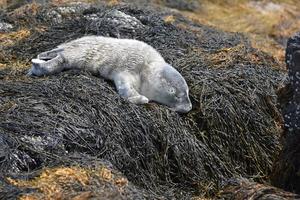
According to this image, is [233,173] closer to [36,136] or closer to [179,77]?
[179,77]

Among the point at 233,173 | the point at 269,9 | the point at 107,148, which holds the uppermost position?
the point at 107,148

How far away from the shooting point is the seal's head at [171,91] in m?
5.93

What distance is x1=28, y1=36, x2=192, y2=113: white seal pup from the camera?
19.5ft

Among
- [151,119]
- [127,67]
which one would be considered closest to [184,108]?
[151,119]

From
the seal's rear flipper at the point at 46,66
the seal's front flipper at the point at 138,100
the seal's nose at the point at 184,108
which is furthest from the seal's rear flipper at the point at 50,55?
the seal's nose at the point at 184,108

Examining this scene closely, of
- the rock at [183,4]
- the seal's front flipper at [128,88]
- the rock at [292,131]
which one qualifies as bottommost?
the rock at [183,4]

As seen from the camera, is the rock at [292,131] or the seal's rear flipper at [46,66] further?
the seal's rear flipper at [46,66]

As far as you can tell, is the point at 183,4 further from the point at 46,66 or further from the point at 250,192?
the point at 250,192

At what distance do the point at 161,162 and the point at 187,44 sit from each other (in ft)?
8.22

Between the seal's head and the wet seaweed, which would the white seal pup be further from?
the wet seaweed

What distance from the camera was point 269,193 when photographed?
4762 mm

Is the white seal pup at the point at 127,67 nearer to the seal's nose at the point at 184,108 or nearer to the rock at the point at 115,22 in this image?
the seal's nose at the point at 184,108

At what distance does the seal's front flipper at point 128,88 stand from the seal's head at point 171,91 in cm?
16

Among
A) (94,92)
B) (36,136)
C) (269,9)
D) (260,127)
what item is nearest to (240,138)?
(260,127)
